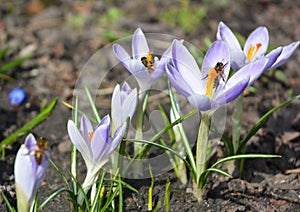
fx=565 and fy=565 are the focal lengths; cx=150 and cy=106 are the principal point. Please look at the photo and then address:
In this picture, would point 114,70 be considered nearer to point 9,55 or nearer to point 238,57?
point 9,55

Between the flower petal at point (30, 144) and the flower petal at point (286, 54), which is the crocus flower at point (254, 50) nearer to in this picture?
the flower petal at point (286, 54)

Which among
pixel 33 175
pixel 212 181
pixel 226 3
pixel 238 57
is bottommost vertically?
pixel 212 181

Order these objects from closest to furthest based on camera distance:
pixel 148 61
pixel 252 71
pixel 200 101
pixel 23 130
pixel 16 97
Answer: pixel 200 101
pixel 252 71
pixel 148 61
pixel 23 130
pixel 16 97

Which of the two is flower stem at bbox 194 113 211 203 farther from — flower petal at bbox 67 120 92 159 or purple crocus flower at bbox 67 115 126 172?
flower petal at bbox 67 120 92 159

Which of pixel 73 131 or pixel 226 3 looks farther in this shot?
pixel 226 3

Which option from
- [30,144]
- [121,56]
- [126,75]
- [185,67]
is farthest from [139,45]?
[126,75]

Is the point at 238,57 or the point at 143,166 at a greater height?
the point at 238,57

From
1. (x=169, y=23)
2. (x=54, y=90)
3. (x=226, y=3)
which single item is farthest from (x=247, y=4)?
(x=54, y=90)

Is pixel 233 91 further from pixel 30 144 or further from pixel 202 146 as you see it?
pixel 30 144
